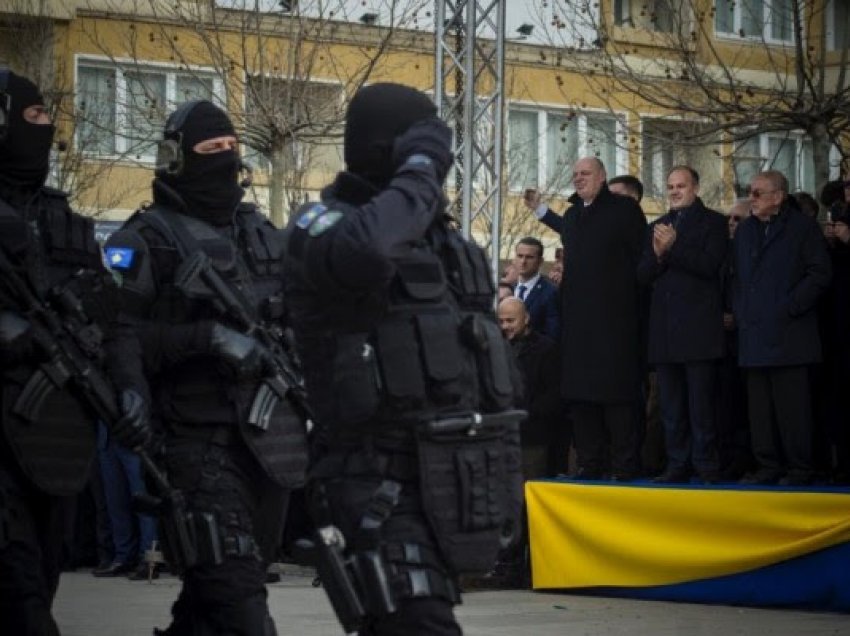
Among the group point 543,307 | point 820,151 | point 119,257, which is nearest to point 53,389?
point 119,257

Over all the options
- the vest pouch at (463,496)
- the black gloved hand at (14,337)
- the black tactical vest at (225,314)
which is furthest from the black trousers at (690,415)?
the vest pouch at (463,496)

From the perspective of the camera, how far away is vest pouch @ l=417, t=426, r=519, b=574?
6.00 meters

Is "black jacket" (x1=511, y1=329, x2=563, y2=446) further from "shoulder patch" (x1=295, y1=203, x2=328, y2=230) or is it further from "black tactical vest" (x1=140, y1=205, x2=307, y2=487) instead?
"shoulder patch" (x1=295, y1=203, x2=328, y2=230)

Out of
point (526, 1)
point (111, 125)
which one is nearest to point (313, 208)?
point (111, 125)

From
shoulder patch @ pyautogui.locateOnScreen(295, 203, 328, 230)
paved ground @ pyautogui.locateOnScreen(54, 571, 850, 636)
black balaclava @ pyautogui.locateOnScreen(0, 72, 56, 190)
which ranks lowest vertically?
paved ground @ pyautogui.locateOnScreen(54, 571, 850, 636)

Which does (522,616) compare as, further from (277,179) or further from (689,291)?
(277,179)

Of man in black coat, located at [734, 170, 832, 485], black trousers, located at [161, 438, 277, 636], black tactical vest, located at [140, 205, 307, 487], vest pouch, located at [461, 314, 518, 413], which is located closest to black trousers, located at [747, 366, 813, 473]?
man in black coat, located at [734, 170, 832, 485]

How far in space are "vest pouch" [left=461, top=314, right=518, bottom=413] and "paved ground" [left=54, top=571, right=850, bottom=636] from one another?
466 cm

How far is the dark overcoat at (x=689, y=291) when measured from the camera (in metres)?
12.5

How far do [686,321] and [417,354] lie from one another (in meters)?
6.69

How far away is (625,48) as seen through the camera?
98.3 feet

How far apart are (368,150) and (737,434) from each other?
23.7ft

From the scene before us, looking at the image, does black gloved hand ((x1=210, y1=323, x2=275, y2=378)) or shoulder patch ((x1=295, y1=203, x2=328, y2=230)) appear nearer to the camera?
shoulder patch ((x1=295, y1=203, x2=328, y2=230))

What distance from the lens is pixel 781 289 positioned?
39.7 feet
